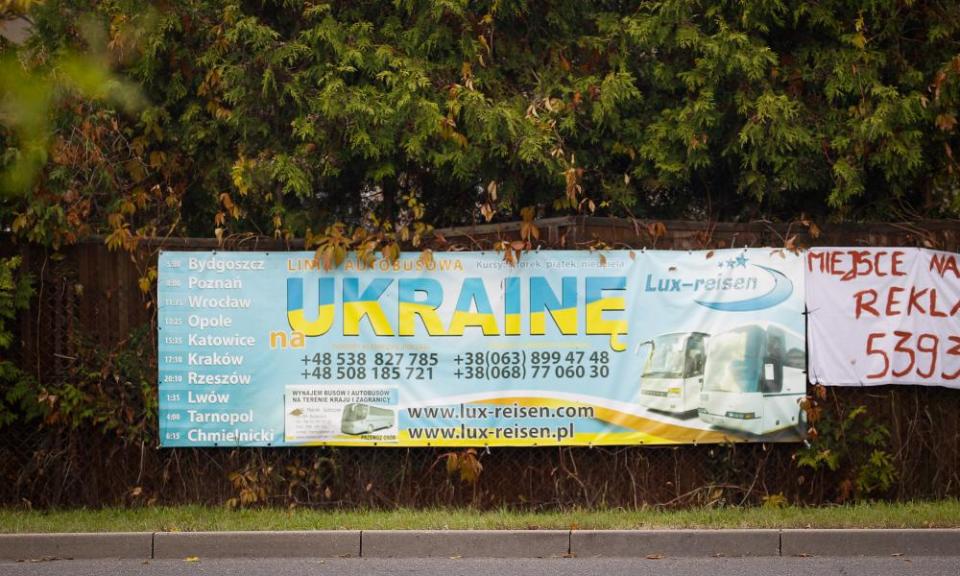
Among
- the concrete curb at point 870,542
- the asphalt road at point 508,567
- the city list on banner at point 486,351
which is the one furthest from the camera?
the city list on banner at point 486,351

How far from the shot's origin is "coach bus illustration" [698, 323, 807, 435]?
8.62m

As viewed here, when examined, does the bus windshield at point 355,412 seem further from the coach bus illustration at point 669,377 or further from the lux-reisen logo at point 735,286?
the lux-reisen logo at point 735,286

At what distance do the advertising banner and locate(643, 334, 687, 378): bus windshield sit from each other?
1073mm

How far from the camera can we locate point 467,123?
900cm

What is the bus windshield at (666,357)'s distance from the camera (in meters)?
8.64

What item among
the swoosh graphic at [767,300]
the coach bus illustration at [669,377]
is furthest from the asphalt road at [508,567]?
the swoosh graphic at [767,300]

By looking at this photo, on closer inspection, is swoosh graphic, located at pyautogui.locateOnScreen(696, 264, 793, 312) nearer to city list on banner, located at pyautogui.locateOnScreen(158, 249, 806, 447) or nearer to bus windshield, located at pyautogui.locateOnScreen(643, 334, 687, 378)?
city list on banner, located at pyautogui.locateOnScreen(158, 249, 806, 447)

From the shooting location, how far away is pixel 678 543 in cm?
737

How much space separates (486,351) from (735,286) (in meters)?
2.10

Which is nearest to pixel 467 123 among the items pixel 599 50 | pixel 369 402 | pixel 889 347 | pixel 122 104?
pixel 599 50

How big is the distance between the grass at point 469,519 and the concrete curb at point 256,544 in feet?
0.64

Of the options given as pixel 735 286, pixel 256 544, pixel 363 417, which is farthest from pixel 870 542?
pixel 256 544

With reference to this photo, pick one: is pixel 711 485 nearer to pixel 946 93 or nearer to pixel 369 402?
pixel 369 402

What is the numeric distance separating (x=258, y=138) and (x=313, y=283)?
1.70 metres
